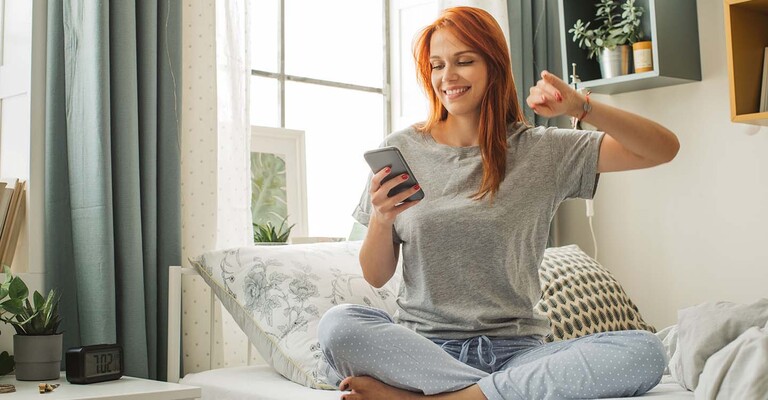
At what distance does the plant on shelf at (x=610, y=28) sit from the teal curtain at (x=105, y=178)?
1495mm

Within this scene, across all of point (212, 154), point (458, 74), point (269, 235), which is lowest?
point (269, 235)

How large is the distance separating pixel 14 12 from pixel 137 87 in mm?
319

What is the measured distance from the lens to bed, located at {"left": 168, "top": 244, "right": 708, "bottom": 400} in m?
1.77

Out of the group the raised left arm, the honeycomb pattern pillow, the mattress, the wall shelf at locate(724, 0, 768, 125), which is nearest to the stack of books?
the mattress

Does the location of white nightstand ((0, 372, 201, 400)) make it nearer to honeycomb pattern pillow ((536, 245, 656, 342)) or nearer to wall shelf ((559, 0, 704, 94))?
honeycomb pattern pillow ((536, 245, 656, 342))

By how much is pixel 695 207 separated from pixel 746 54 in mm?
579

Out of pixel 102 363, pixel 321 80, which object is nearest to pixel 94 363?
pixel 102 363

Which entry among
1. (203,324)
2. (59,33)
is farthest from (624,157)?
(59,33)

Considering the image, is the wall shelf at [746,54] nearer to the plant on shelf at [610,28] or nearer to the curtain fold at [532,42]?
the plant on shelf at [610,28]

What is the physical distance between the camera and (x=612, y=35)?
9.48 feet

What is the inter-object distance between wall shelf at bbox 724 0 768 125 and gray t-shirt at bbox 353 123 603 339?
95cm

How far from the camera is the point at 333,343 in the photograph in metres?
1.53

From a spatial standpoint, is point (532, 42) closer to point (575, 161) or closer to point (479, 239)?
point (575, 161)

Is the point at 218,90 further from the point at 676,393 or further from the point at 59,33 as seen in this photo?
the point at 676,393
